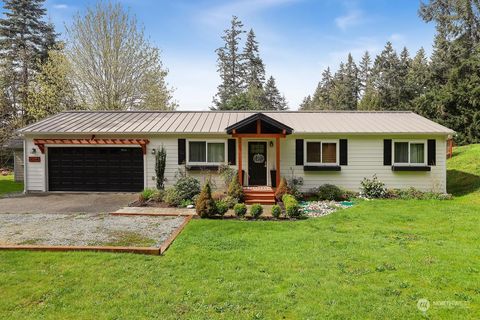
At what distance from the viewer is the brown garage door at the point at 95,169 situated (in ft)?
43.5

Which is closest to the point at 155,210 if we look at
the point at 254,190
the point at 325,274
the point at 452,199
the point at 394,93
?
the point at 254,190

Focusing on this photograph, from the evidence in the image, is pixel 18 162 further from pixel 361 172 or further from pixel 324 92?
pixel 324 92

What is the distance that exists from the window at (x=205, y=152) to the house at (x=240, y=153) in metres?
0.04

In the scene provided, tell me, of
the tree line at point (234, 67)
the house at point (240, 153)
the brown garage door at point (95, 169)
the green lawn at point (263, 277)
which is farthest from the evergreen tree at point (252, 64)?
the green lawn at point (263, 277)

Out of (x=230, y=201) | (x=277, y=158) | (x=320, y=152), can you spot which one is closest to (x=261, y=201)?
(x=230, y=201)

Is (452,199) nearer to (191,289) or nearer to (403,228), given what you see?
(403,228)

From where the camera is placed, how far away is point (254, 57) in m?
43.8

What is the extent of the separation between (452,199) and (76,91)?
77.5 ft

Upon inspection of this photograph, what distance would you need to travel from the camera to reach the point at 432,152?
41.0 feet

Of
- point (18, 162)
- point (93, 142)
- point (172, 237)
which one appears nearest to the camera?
point (172, 237)

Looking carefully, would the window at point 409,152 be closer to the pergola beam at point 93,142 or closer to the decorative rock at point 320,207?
the decorative rock at point 320,207

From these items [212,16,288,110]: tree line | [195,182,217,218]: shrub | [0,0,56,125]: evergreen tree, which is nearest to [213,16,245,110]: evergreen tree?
[212,16,288,110]: tree line

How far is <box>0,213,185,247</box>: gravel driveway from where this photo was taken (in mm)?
6367

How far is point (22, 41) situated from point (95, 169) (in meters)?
28.8
